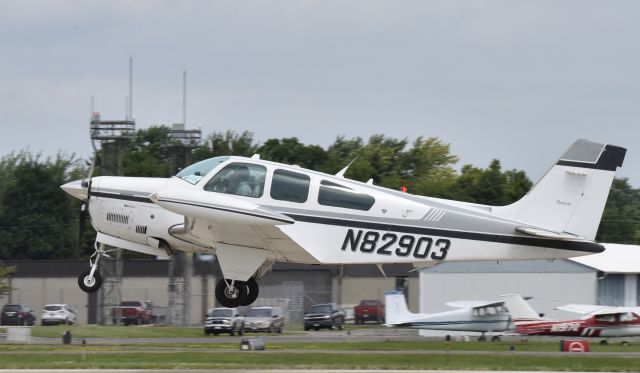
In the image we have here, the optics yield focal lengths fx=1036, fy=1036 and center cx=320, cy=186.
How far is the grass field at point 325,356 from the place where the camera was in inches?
1050

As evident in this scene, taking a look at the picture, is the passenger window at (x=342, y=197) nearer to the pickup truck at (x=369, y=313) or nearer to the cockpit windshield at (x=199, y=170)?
the cockpit windshield at (x=199, y=170)

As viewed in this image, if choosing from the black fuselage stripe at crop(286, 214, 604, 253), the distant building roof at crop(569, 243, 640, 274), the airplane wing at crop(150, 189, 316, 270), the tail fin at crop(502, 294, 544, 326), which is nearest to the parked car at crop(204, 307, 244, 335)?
the tail fin at crop(502, 294, 544, 326)

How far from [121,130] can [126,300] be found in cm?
1446

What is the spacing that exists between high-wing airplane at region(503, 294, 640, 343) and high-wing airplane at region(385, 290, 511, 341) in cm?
98

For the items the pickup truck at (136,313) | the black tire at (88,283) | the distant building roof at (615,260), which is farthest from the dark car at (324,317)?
the black tire at (88,283)

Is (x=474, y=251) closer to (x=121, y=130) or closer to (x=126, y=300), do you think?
(x=121, y=130)

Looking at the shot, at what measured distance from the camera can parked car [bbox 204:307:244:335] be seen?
139 ft

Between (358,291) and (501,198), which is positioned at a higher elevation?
(501,198)

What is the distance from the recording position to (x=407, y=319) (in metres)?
39.3

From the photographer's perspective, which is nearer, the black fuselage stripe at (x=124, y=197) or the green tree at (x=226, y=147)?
the black fuselage stripe at (x=124, y=197)

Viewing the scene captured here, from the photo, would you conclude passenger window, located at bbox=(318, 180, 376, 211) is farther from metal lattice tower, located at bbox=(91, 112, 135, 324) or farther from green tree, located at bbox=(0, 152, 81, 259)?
green tree, located at bbox=(0, 152, 81, 259)

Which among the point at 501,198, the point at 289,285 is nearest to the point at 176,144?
the point at 289,285

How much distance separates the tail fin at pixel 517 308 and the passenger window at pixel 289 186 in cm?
2111

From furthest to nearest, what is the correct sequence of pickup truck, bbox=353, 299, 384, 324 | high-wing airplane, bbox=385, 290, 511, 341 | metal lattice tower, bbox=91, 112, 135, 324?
pickup truck, bbox=353, 299, 384, 324 < metal lattice tower, bbox=91, 112, 135, 324 < high-wing airplane, bbox=385, 290, 511, 341
